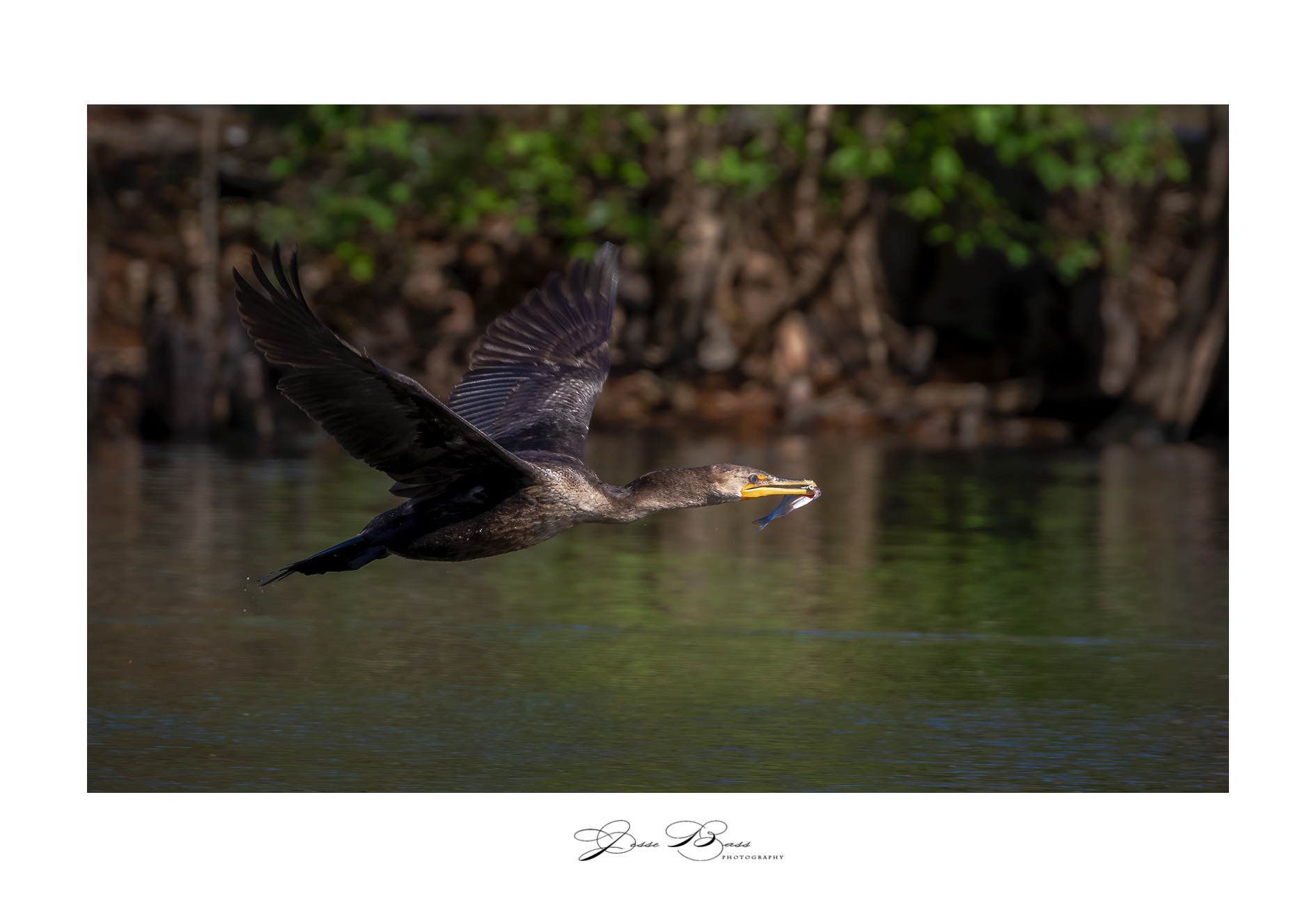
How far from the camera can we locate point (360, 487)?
15734mm

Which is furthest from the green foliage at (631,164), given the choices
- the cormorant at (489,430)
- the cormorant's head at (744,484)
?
the cormorant's head at (744,484)

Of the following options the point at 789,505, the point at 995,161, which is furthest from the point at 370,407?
the point at 995,161

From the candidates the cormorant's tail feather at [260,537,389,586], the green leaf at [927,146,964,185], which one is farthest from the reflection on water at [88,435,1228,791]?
the green leaf at [927,146,964,185]

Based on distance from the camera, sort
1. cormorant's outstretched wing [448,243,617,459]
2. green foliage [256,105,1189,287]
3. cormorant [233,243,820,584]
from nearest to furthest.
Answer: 1. cormorant [233,243,820,584]
2. cormorant's outstretched wing [448,243,617,459]
3. green foliage [256,105,1189,287]

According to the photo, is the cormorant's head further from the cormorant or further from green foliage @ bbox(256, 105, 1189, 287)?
green foliage @ bbox(256, 105, 1189, 287)

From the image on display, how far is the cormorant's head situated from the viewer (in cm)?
796

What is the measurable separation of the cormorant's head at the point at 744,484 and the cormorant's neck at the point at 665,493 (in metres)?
0.03

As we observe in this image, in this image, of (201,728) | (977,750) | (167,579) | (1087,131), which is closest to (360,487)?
(167,579)

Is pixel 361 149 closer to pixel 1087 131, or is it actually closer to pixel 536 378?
pixel 1087 131

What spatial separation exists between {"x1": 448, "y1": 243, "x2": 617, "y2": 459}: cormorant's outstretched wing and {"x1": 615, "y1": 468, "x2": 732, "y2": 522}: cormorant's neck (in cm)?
107

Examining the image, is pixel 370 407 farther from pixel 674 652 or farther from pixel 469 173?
pixel 469 173

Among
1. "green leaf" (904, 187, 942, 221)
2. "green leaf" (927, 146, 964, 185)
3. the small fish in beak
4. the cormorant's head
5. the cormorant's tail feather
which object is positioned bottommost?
the cormorant's tail feather

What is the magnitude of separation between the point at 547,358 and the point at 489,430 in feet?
2.00

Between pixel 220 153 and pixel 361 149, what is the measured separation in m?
3.87
